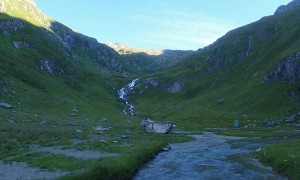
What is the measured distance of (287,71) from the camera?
187750mm

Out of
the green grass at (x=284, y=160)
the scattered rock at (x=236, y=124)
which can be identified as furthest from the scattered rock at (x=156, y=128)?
the green grass at (x=284, y=160)

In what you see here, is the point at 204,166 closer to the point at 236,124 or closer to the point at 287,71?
the point at 236,124

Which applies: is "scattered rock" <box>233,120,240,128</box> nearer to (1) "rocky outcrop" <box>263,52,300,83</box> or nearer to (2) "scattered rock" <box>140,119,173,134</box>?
(2) "scattered rock" <box>140,119,173,134</box>

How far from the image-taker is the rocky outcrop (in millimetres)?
182125

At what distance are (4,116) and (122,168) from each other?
75.1m

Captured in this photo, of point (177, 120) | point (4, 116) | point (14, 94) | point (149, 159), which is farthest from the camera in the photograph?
point (177, 120)

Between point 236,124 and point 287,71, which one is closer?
point 236,124

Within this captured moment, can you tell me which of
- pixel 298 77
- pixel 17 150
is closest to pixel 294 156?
pixel 17 150

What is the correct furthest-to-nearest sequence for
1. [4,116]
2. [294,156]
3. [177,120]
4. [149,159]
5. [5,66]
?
[5,66]
[177,120]
[4,116]
[149,159]
[294,156]

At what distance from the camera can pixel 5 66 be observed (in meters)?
184

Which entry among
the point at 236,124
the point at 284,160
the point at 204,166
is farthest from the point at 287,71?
the point at 204,166

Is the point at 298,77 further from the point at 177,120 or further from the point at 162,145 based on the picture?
the point at 162,145

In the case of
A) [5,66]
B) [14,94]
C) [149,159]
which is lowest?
[149,159]

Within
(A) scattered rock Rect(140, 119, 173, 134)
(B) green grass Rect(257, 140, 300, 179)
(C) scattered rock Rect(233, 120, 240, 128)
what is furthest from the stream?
(C) scattered rock Rect(233, 120, 240, 128)
